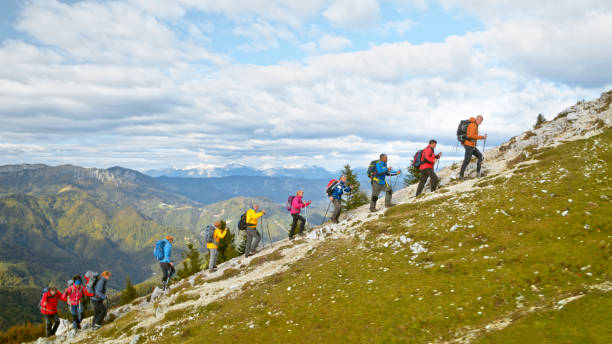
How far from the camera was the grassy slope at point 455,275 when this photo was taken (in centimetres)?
847

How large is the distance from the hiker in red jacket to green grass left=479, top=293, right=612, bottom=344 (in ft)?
90.9

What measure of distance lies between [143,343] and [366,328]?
424 inches

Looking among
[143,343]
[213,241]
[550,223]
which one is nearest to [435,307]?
[550,223]

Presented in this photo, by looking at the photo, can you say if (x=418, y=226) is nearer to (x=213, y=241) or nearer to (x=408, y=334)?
(x=408, y=334)

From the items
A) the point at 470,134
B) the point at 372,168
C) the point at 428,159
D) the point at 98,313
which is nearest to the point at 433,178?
the point at 428,159

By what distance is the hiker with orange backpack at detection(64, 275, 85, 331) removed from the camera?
22.2m

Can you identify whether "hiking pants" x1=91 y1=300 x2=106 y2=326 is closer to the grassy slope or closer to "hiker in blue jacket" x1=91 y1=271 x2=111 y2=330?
"hiker in blue jacket" x1=91 y1=271 x2=111 y2=330

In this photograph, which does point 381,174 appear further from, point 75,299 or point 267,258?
point 75,299

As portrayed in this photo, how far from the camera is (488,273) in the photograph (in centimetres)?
1000

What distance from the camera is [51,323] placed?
23.4 m

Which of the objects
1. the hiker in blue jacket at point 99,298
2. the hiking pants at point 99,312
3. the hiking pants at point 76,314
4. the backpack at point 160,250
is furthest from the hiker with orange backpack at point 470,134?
the hiking pants at point 76,314

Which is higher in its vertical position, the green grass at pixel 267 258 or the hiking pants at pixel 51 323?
the green grass at pixel 267 258

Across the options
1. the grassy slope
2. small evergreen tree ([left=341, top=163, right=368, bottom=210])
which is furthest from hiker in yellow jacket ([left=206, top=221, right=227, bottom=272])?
small evergreen tree ([left=341, top=163, right=368, bottom=210])

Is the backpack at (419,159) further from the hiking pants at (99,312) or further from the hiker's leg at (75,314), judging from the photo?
the hiker's leg at (75,314)
